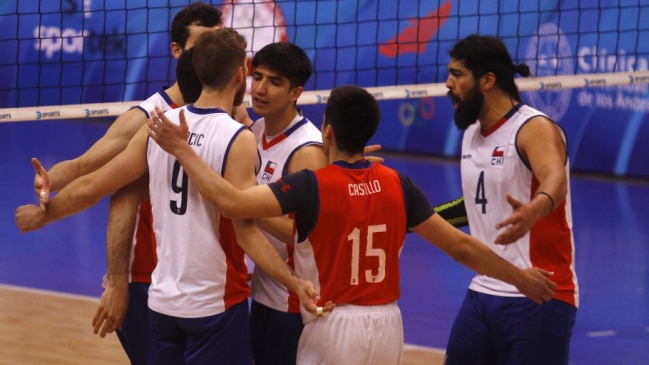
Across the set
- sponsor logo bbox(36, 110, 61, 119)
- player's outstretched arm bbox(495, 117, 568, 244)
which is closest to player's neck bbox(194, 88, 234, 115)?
player's outstretched arm bbox(495, 117, 568, 244)

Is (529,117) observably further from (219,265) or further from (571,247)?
(219,265)

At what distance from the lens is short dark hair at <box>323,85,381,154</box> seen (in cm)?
430

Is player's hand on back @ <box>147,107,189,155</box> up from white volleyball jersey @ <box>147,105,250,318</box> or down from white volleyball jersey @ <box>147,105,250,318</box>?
up

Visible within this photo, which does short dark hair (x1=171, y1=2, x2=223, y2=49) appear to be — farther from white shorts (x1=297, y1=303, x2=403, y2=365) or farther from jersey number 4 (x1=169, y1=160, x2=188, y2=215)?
white shorts (x1=297, y1=303, x2=403, y2=365)

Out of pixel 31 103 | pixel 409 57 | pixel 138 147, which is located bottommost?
pixel 31 103

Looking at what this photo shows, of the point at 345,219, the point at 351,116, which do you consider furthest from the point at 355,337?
the point at 351,116

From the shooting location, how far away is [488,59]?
17.1ft

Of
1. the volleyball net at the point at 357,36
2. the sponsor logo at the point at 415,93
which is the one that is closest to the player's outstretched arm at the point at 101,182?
the sponsor logo at the point at 415,93

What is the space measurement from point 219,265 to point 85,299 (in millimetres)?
4324

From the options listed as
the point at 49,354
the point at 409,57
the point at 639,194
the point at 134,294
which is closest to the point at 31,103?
the point at 409,57

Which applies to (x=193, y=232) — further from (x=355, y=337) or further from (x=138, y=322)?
(x=138, y=322)

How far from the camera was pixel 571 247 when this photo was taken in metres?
5.09

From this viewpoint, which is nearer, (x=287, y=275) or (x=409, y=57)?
(x=287, y=275)

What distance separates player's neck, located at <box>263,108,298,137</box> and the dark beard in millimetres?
795
